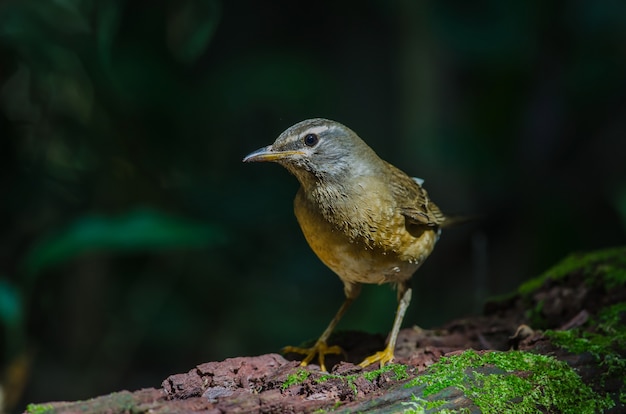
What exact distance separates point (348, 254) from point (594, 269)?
2058mm

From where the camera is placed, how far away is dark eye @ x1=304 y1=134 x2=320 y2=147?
4074 millimetres

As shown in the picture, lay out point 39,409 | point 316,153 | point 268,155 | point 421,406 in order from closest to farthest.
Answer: point 39,409
point 421,406
point 268,155
point 316,153

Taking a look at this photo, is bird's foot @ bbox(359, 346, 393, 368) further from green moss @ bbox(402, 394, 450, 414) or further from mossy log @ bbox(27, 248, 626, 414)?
green moss @ bbox(402, 394, 450, 414)

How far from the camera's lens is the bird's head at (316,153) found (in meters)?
4.02

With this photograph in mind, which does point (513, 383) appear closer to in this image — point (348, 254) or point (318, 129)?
point (348, 254)

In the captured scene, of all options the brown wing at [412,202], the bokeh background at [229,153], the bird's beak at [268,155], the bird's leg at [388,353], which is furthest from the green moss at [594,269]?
the bird's beak at [268,155]

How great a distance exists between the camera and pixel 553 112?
7961mm

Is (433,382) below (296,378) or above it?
above

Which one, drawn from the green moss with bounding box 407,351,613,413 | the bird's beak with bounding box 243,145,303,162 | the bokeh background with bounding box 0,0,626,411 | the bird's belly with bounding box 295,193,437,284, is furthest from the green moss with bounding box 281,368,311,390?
the bokeh background with bounding box 0,0,626,411

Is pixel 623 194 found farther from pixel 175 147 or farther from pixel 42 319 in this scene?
pixel 42 319

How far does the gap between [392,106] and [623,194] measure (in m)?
3.10

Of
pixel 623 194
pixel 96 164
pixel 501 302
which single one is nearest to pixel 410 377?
pixel 501 302

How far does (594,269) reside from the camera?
4.97 metres

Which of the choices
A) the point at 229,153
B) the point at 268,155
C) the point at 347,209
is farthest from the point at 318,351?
the point at 229,153
